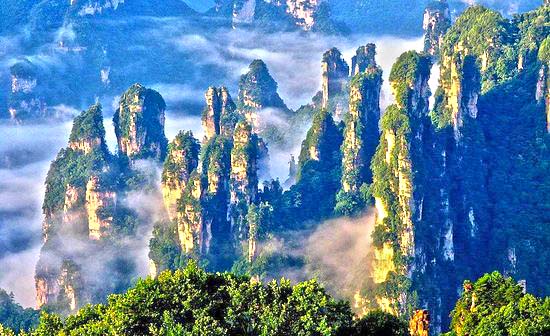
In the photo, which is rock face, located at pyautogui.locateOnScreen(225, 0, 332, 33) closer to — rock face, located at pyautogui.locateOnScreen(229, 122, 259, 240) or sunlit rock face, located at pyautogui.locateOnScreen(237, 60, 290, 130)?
sunlit rock face, located at pyautogui.locateOnScreen(237, 60, 290, 130)

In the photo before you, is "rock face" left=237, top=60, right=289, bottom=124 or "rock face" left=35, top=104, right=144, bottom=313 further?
"rock face" left=237, top=60, right=289, bottom=124

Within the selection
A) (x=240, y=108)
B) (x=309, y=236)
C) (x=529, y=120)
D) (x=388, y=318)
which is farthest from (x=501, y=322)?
(x=240, y=108)

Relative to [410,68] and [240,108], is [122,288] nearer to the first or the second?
[410,68]

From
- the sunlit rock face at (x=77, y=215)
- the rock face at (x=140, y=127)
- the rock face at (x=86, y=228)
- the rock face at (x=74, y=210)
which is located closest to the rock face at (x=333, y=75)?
the rock face at (x=140, y=127)

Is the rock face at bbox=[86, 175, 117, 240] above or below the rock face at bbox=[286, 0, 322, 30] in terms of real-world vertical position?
below

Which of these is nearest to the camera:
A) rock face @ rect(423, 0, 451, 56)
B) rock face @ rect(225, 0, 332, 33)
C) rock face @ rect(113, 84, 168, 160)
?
rock face @ rect(113, 84, 168, 160)

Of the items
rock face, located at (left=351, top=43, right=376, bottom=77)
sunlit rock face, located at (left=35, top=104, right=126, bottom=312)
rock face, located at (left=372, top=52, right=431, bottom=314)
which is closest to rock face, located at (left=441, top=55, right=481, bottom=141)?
rock face, located at (left=372, top=52, right=431, bottom=314)

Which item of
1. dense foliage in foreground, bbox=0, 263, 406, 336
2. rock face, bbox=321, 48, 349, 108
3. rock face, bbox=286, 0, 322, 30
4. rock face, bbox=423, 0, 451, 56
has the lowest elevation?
dense foliage in foreground, bbox=0, 263, 406, 336

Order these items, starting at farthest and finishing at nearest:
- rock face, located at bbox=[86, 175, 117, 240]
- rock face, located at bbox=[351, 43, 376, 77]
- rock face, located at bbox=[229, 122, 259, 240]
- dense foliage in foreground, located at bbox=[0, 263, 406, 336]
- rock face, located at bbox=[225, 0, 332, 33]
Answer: rock face, located at bbox=[225, 0, 332, 33], rock face, located at bbox=[351, 43, 376, 77], rock face, located at bbox=[86, 175, 117, 240], rock face, located at bbox=[229, 122, 259, 240], dense foliage in foreground, located at bbox=[0, 263, 406, 336]
